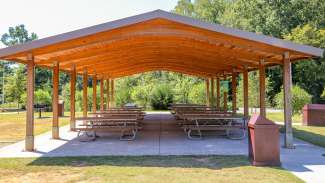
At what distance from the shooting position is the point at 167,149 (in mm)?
8734

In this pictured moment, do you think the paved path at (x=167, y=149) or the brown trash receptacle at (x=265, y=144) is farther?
the paved path at (x=167, y=149)

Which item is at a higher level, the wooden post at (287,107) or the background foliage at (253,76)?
the background foliage at (253,76)

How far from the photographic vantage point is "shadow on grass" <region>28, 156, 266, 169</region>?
6.85 m

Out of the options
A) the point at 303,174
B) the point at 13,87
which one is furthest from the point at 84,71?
the point at 13,87

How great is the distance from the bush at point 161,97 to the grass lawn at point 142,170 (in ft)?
66.3

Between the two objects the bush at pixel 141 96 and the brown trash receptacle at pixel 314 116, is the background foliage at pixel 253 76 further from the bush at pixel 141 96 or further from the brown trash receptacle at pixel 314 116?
the brown trash receptacle at pixel 314 116

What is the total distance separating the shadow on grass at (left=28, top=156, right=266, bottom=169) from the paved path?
50cm

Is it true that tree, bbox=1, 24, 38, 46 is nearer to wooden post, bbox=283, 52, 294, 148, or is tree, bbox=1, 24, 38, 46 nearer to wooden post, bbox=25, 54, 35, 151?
wooden post, bbox=25, 54, 35, 151

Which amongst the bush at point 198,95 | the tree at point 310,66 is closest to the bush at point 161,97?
the bush at point 198,95

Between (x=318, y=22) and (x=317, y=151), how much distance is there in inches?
1096

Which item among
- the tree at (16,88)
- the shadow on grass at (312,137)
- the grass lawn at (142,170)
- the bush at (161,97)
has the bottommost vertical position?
the grass lawn at (142,170)

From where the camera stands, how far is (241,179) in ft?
18.7

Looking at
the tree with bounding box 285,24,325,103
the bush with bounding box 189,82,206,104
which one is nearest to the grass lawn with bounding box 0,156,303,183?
the bush with bounding box 189,82,206,104

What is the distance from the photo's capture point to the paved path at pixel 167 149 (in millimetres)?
7118
